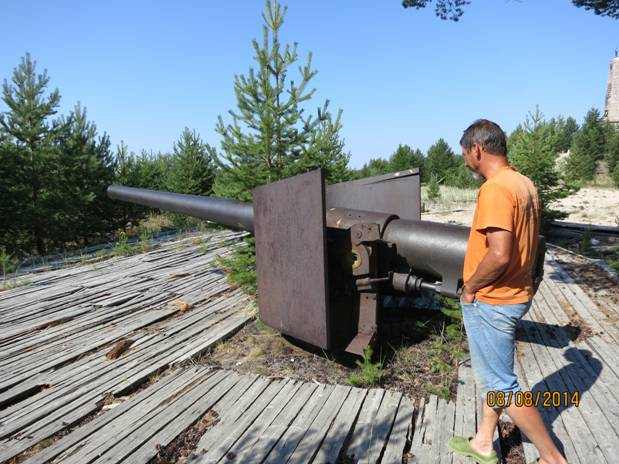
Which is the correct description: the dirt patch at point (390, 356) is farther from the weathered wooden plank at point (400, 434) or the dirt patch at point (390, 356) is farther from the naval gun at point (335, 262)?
the naval gun at point (335, 262)

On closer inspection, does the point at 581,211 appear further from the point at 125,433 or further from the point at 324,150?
the point at 125,433

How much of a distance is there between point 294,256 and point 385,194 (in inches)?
55.2

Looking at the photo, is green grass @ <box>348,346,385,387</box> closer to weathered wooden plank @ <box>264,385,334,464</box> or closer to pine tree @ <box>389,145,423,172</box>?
weathered wooden plank @ <box>264,385,334,464</box>

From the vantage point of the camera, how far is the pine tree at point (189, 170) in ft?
50.3

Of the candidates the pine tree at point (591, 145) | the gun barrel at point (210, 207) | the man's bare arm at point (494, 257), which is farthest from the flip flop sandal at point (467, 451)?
the pine tree at point (591, 145)

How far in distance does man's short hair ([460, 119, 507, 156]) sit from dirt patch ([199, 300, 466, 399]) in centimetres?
195

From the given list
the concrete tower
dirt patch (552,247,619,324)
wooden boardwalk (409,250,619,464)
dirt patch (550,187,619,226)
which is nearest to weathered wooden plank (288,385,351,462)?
wooden boardwalk (409,250,619,464)

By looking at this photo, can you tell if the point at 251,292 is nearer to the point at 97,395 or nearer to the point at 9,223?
the point at 97,395

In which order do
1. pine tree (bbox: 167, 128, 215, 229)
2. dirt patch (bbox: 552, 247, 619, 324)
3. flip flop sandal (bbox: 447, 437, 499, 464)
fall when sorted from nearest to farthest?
1. flip flop sandal (bbox: 447, 437, 499, 464)
2. dirt patch (bbox: 552, 247, 619, 324)
3. pine tree (bbox: 167, 128, 215, 229)

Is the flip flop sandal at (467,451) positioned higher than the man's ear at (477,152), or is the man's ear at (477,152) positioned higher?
the man's ear at (477,152)

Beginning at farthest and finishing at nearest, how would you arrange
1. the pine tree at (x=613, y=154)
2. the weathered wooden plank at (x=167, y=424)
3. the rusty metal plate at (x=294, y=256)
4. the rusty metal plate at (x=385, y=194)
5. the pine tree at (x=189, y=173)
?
the pine tree at (x=613, y=154)
the pine tree at (x=189, y=173)
the rusty metal plate at (x=385, y=194)
the rusty metal plate at (x=294, y=256)
the weathered wooden plank at (x=167, y=424)

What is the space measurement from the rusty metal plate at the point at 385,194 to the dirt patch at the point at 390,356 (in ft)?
3.68

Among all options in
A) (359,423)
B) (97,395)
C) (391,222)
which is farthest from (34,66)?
(359,423)

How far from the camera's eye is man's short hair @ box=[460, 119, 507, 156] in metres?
2.07
